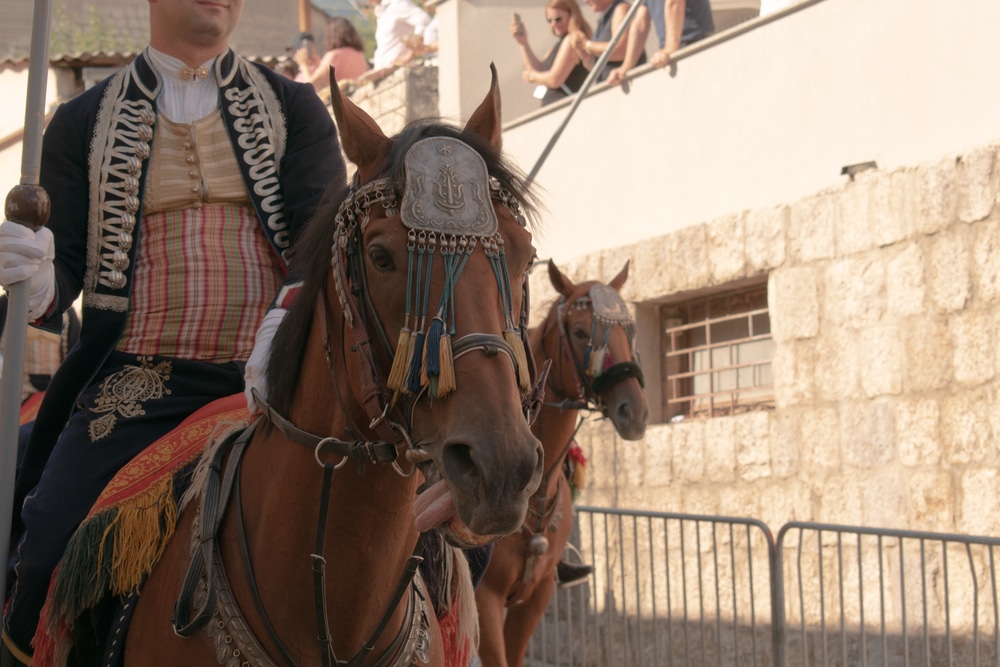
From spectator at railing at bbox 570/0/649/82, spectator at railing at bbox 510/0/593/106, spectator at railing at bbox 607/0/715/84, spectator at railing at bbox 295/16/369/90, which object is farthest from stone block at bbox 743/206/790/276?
spectator at railing at bbox 295/16/369/90

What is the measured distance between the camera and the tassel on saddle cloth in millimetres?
3160

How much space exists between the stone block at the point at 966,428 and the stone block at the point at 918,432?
2.3 inches

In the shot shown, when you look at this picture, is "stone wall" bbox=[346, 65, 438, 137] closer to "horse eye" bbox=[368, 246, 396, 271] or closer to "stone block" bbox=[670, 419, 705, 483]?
"stone block" bbox=[670, 419, 705, 483]

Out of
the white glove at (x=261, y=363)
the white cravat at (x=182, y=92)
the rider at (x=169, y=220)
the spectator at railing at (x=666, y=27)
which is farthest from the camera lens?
the spectator at railing at (x=666, y=27)

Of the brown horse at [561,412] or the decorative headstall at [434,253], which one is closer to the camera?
the decorative headstall at [434,253]

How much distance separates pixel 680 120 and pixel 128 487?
7.39 metres

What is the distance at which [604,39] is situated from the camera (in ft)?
37.2

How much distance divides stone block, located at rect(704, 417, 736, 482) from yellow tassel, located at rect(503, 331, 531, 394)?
6475 millimetres

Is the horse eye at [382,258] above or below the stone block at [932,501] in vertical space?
above

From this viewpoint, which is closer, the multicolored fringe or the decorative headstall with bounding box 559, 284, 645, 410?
the decorative headstall with bounding box 559, 284, 645, 410

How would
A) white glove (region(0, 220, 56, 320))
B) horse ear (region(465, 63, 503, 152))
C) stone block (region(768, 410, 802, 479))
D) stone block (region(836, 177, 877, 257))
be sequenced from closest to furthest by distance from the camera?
1. horse ear (region(465, 63, 503, 152))
2. white glove (region(0, 220, 56, 320))
3. stone block (region(836, 177, 877, 257))
4. stone block (region(768, 410, 802, 479))

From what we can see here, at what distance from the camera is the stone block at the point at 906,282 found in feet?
24.9

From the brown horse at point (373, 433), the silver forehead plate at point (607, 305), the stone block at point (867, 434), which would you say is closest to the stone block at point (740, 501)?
the stone block at point (867, 434)

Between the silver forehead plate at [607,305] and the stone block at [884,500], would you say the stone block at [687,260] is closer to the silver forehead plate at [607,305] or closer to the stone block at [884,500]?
the silver forehead plate at [607,305]
